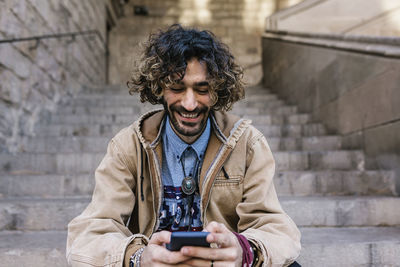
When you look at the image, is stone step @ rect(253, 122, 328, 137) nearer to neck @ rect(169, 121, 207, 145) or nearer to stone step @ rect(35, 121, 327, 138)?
stone step @ rect(35, 121, 327, 138)

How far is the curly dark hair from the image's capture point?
1373 mm

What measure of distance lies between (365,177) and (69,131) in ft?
9.74

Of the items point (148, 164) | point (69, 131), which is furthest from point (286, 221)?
point (69, 131)

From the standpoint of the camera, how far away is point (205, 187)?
1.36 meters

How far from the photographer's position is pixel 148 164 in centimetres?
138

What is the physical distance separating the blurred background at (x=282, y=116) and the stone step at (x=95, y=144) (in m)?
0.01

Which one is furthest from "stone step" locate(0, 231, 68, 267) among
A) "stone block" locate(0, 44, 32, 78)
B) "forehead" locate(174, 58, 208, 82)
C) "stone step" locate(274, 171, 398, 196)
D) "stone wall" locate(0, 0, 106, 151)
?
"stone block" locate(0, 44, 32, 78)

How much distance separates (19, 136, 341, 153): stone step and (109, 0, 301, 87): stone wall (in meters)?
6.75

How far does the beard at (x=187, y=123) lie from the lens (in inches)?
54.2

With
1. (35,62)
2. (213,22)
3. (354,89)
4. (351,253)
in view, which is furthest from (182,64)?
(213,22)

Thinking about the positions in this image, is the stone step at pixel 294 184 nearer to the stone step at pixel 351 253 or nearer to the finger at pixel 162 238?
the stone step at pixel 351 253

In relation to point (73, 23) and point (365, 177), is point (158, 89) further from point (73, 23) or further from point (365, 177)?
point (73, 23)

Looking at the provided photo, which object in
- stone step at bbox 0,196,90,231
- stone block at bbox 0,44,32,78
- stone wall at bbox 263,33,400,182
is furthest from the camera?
stone block at bbox 0,44,32,78

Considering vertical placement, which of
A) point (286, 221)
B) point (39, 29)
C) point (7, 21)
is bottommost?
point (286, 221)
